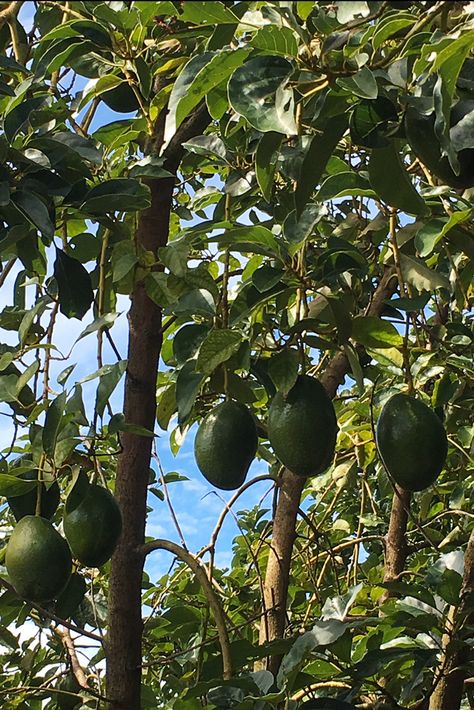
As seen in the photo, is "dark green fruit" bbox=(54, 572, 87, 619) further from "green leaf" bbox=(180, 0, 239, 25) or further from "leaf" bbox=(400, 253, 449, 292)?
"green leaf" bbox=(180, 0, 239, 25)

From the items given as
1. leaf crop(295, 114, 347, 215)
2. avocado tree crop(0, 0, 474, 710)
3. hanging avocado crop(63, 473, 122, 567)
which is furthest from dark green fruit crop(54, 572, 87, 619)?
leaf crop(295, 114, 347, 215)

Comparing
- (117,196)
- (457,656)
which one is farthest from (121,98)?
(457,656)

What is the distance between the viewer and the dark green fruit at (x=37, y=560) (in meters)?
1.23

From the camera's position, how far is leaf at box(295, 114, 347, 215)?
0.98 m

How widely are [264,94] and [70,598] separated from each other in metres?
0.98

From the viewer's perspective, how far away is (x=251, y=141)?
135 cm

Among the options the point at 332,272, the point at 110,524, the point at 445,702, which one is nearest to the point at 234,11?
the point at 332,272

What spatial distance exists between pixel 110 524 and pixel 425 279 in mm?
549

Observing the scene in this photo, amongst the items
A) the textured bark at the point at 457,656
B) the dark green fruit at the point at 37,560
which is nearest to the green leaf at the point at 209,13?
the dark green fruit at the point at 37,560

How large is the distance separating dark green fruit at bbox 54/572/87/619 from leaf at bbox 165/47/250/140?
34.2 inches

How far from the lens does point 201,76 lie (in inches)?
35.1

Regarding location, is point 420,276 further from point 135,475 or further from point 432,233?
point 135,475

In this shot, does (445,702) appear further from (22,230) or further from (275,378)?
(22,230)

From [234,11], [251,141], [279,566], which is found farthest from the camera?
[279,566]
